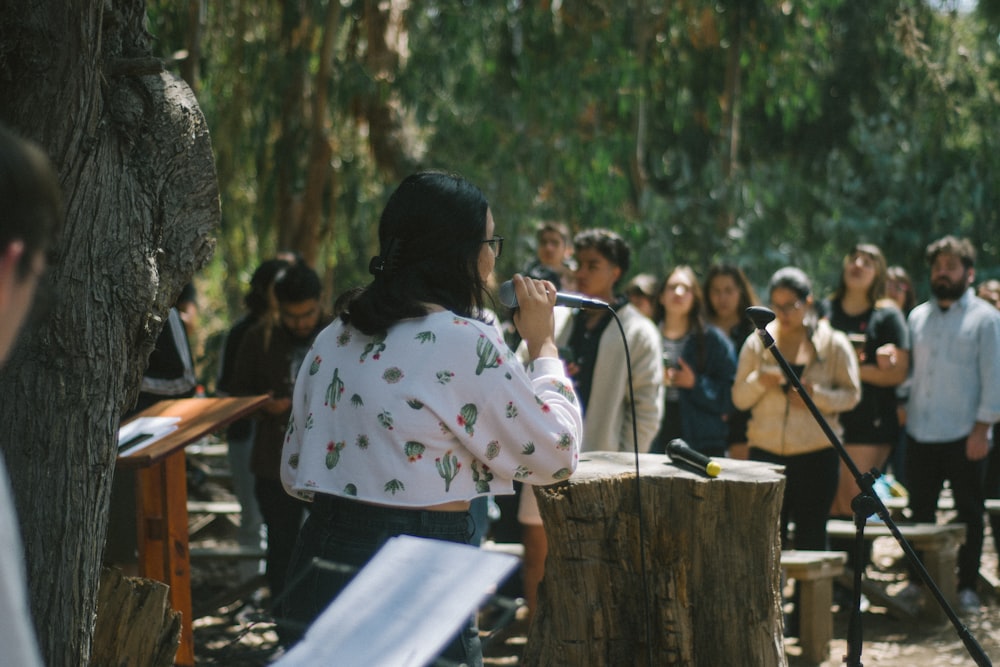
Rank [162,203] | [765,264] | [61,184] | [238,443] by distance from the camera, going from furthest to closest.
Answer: [765,264], [238,443], [162,203], [61,184]

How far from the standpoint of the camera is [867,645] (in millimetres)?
5895

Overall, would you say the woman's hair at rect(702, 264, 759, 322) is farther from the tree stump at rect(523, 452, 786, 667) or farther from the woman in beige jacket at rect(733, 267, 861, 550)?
the tree stump at rect(523, 452, 786, 667)

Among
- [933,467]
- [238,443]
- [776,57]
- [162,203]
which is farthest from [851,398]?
[776,57]

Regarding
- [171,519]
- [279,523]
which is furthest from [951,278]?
[171,519]

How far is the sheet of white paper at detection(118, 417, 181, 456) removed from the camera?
13.5 ft

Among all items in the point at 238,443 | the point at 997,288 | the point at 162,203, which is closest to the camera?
the point at 162,203

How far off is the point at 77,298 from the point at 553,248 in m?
4.51

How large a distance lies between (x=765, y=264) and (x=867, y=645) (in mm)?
5727

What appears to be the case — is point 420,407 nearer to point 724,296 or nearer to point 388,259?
point 388,259

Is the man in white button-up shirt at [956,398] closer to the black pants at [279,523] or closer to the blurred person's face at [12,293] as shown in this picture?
the black pants at [279,523]

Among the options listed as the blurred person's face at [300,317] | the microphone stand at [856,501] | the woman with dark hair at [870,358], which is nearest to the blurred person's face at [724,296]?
the woman with dark hair at [870,358]

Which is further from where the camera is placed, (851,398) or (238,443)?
(238,443)

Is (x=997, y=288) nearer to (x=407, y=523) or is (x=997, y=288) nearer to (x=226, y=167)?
(x=226, y=167)

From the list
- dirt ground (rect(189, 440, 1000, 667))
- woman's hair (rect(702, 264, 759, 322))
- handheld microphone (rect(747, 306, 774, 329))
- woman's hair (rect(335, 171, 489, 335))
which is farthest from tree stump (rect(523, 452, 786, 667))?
woman's hair (rect(702, 264, 759, 322))
